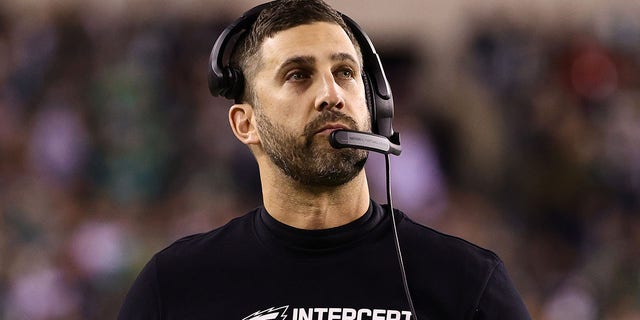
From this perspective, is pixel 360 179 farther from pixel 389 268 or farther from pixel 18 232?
pixel 18 232

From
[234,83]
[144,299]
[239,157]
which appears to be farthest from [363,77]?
[239,157]


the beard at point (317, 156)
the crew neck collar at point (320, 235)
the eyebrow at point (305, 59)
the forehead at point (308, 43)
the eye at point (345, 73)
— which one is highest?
the forehead at point (308, 43)

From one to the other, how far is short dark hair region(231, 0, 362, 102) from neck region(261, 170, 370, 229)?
23 cm

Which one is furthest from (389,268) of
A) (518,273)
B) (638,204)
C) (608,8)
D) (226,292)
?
(608,8)

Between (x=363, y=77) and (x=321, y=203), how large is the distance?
290 mm

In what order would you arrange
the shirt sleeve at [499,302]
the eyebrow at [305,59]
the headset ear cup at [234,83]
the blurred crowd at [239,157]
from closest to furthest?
the shirt sleeve at [499,302], the eyebrow at [305,59], the headset ear cup at [234,83], the blurred crowd at [239,157]

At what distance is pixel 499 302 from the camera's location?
210 cm

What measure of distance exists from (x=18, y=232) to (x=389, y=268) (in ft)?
14.8

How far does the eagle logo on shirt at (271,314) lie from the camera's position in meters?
2.15

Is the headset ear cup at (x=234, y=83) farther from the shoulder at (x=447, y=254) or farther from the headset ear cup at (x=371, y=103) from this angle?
the shoulder at (x=447, y=254)

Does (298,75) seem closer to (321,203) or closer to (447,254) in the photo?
(321,203)

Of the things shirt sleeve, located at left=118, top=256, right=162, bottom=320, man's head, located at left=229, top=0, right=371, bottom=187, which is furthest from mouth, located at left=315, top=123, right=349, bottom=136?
shirt sleeve, located at left=118, top=256, right=162, bottom=320

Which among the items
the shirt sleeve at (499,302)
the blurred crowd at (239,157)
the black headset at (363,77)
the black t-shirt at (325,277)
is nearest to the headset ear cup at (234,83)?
the black headset at (363,77)

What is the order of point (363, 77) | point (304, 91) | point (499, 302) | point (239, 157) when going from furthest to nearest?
point (239, 157), point (363, 77), point (304, 91), point (499, 302)
